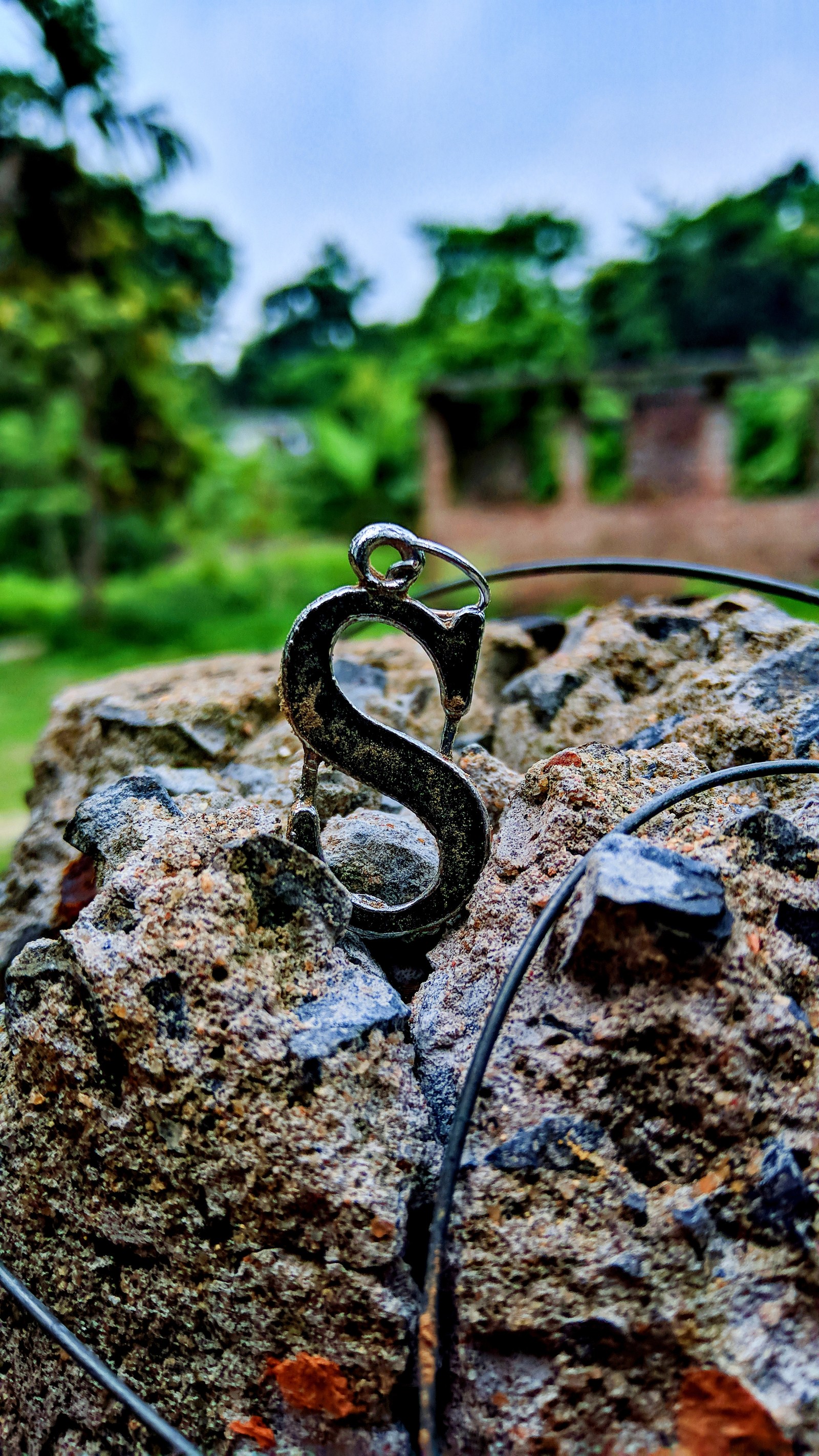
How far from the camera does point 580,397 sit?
8500 millimetres

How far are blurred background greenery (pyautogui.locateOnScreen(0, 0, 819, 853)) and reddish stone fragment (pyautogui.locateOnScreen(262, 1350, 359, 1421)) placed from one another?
3.45 m

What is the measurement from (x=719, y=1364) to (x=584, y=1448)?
19 cm

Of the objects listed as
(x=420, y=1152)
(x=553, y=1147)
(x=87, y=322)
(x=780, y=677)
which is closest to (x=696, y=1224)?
(x=553, y=1147)

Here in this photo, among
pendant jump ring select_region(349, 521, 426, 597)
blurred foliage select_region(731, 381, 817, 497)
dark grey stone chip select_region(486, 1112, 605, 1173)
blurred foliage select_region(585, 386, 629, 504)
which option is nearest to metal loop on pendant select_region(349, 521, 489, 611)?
pendant jump ring select_region(349, 521, 426, 597)

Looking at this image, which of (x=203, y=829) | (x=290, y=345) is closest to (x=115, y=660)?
(x=203, y=829)

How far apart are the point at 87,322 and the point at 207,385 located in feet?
38.5

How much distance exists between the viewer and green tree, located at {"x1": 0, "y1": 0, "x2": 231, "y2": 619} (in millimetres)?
6059

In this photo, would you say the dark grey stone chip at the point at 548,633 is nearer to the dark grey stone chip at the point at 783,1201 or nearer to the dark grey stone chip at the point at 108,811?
the dark grey stone chip at the point at 108,811

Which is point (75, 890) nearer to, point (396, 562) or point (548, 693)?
point (396, 562)

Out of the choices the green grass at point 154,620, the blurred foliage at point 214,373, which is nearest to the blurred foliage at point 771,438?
the blurred foliage at point 214,373

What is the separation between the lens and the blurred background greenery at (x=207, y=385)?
6.43 meters

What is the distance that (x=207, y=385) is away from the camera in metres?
20.2

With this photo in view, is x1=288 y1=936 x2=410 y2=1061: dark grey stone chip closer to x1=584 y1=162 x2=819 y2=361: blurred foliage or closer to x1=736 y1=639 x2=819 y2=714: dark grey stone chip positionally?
x1=736 y1=639 x2=819 y2=714: dark grey stone chip

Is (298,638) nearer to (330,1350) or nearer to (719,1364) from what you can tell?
(330,1350)
